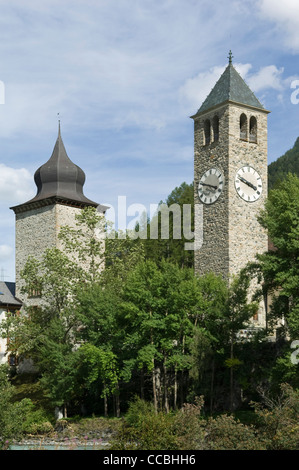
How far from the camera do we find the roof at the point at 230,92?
3791 cm

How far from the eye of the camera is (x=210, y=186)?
38.2m

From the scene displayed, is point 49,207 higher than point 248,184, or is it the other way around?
point 248,184

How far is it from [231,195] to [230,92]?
5701 mm

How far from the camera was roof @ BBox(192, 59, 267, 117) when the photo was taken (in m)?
37.9

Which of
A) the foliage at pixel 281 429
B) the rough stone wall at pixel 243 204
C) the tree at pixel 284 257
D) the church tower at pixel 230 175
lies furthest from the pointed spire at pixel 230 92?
the foliage at pixel 281 429

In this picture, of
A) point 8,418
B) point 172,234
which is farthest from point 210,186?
point 8,418

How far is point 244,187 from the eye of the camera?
37531mm

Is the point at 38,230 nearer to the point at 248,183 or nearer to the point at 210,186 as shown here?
the point at 210,186

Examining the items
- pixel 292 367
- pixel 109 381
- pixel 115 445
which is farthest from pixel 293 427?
pixel 109 381

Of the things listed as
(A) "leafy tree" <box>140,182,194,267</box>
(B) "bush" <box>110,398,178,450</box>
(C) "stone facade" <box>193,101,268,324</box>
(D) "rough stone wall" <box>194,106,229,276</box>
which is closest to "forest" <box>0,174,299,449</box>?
(D) "rough stone wall" <box>194,106,229,276</box>

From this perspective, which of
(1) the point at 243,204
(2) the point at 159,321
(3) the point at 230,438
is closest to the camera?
(3) the point at 230,438

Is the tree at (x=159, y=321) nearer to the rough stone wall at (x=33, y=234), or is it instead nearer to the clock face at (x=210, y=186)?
the clock face at (x=210, y=186)
